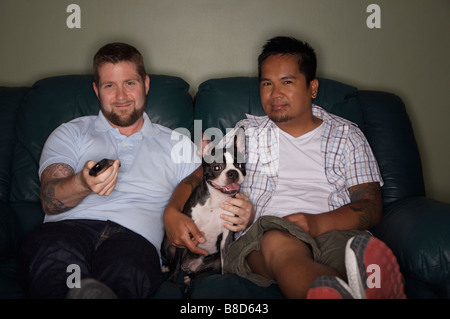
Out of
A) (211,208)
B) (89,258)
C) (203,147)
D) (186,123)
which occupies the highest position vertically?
(186,123)

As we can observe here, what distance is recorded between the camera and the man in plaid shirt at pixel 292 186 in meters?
1.67

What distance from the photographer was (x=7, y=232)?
192 centimetres

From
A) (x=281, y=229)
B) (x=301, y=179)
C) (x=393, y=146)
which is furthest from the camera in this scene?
(x=393, y=146)

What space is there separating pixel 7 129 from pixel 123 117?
896mm

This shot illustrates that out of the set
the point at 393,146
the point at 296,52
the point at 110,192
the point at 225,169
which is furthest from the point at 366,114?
the point at 110,192

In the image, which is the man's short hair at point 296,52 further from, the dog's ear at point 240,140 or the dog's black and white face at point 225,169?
the dog's black and white face at point 225,169

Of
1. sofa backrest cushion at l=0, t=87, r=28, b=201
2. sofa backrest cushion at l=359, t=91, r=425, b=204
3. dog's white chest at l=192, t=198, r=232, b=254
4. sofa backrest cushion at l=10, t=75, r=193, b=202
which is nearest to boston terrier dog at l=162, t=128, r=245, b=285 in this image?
dog's white chest at l=192, t=198, r=232, b=254

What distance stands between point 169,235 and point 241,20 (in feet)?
6.14

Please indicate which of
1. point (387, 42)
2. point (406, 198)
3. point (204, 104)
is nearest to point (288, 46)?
point (204, 104)

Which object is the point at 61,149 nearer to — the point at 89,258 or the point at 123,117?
the point at 123,117

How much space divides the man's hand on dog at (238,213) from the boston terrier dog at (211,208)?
13cm

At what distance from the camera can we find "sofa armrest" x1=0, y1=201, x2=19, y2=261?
1884mm

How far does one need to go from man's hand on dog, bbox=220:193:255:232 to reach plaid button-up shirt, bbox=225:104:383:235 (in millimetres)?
155
